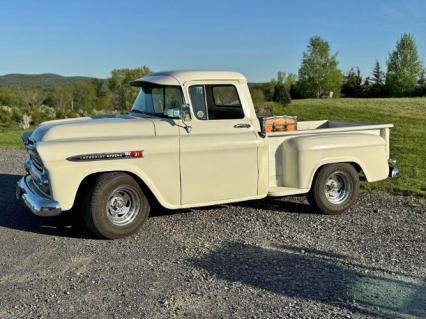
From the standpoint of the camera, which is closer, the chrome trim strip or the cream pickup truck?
the chrome trim strip

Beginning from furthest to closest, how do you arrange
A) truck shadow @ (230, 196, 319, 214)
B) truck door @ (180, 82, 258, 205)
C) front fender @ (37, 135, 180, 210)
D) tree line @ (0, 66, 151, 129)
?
tree line @ (0, 66, 151, 129)
truck shadow @ (230, 196, 319, 214)
truck door @ (180, 82, 258, 205)
front fender @ (37, 135, 180, 210)

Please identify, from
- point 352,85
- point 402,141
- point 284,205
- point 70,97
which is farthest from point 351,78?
point 284,205

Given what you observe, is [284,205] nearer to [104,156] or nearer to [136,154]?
[136,154]

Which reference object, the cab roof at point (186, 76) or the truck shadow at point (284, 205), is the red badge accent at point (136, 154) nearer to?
the cab roof at point (186, 76)

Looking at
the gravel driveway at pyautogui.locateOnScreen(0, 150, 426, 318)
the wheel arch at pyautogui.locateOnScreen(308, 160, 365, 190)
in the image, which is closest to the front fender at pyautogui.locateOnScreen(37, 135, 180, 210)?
the gravel driveway at pyautogui.locateOnScreen(0, 150, 426, 318)

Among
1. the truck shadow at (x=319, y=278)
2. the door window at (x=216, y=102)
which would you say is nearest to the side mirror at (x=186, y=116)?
the door window at (x=216, y=102)

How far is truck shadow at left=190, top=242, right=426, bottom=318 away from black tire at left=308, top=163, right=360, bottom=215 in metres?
1.53

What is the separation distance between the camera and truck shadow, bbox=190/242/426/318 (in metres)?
3.96

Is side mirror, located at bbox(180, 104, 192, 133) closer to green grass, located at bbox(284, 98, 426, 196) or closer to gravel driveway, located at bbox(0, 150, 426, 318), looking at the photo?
gravel driveway, located at bbox(0, 150, 426, 318)

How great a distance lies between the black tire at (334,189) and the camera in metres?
6.72

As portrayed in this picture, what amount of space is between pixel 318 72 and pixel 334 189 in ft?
185

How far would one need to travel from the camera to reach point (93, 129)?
5844 millimetres

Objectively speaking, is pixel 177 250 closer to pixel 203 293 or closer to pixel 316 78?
pixel 203 293

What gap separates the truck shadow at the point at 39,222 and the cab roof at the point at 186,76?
83.2 inches
